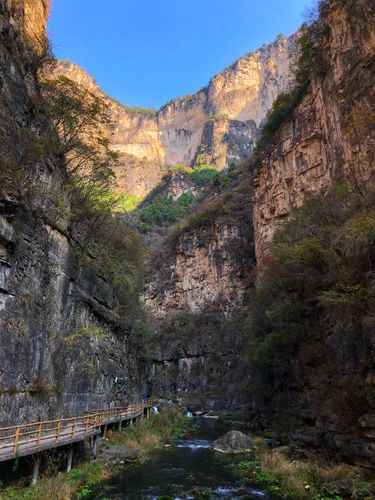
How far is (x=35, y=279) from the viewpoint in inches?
666

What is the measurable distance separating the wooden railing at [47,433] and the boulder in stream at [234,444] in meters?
5.95

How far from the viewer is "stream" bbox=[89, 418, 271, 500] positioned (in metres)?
12.8

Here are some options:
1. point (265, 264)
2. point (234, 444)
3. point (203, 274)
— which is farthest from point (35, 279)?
point (203, 274)

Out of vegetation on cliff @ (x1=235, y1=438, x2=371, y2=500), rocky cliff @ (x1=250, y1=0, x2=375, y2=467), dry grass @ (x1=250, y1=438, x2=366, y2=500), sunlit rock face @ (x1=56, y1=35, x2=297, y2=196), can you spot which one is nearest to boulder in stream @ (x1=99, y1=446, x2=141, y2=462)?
vegetation on cliff @ (x1=235, y1=438, x2=371, y2=500)

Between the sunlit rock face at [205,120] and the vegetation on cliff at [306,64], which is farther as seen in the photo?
the sunlit rock face at [205,120]

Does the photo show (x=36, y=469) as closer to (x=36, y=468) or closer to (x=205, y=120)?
(x=36, y=468)

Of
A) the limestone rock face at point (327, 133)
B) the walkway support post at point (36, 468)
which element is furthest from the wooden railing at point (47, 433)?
the limestone rock face at point (327, 133)

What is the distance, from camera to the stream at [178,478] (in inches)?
504

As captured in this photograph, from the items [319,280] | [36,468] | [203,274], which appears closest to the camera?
[36,468]

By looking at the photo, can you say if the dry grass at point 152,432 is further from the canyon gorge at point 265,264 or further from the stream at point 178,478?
the canyon gorge at point 265,264

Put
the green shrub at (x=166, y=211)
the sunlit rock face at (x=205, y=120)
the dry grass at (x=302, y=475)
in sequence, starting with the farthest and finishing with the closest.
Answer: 1. the sunlit rock face at (x=205, y=120)
2. the green shrub at (x=166, y=211)
3. the dry grass at (x=302, y=475)

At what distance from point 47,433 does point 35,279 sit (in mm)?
6179

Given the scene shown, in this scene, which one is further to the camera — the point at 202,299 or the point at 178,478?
the point at 202,299

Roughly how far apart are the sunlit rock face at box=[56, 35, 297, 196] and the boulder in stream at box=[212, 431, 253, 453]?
99.6 m
